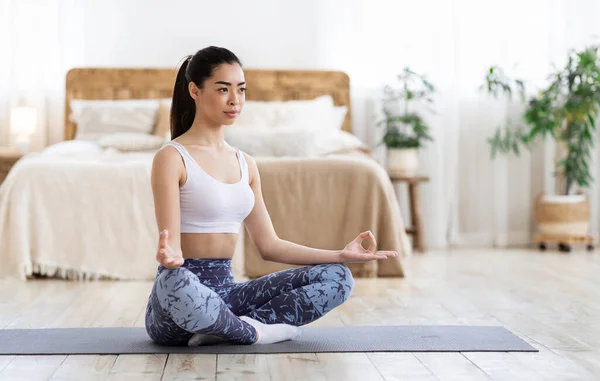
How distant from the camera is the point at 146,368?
7.28 ft

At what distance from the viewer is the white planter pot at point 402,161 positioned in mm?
5375

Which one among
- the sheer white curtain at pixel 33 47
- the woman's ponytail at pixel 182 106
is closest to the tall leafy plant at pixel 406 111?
the sheer white curtain at pixel 33 47

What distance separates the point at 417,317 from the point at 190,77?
121cm

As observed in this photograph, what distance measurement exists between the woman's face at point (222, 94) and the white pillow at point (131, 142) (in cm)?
270

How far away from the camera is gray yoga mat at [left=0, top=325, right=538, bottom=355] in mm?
2420

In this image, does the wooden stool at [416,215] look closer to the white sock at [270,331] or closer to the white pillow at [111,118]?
the white pillow at [111,118]

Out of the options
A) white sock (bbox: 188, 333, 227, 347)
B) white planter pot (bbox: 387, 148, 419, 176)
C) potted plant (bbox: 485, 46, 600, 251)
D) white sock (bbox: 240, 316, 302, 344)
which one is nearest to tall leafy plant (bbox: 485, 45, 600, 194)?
potted plant (bbox: 485, 46, 600, 251)

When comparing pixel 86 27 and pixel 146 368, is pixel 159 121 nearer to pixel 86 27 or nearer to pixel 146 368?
pixel 86 27

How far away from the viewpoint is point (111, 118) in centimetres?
538

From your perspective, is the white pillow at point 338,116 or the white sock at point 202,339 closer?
the white sock at point 202,339

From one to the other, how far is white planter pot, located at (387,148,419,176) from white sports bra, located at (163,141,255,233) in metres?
3.04

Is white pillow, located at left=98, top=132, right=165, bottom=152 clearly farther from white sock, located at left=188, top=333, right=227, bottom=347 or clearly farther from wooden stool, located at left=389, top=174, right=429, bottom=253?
white sock, located at left=188, top=333, right=227, bottom=347

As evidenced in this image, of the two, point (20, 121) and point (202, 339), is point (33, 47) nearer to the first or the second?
point (20, 121)

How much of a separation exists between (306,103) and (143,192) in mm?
1724
